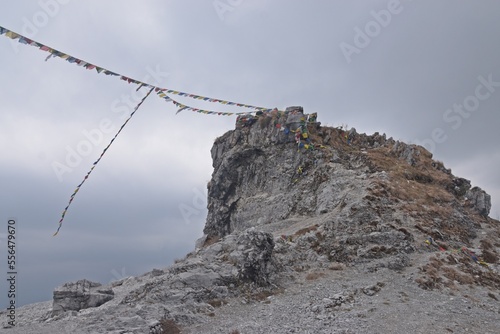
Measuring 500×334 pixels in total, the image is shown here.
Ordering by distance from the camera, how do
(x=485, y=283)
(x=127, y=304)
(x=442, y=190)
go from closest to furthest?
1. (x=127, y=304)
2. (x=485, y=283)
3. (x=442, y=190)

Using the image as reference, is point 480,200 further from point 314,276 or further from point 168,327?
point 168,327

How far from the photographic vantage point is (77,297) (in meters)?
26.3

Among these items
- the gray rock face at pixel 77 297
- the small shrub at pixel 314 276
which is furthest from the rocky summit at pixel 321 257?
the small shrub at pixel 314 276

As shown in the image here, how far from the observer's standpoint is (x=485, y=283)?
26250mm

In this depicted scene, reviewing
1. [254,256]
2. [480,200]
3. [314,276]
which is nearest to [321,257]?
[314,276]

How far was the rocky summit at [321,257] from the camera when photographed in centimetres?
2070

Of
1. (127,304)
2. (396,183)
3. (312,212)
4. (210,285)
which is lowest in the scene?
(127,304)

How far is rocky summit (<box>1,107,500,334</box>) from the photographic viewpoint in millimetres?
20703

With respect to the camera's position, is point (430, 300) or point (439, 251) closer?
point (430, 300)

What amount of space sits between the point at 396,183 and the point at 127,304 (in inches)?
1142

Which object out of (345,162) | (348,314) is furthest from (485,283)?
(345,162)

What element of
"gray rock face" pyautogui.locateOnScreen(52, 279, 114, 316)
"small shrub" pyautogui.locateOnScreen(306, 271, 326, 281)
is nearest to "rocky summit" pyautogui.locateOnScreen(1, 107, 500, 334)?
"gray rock face" pyautogui.locateOnScreen(52, 279, 114, 316)

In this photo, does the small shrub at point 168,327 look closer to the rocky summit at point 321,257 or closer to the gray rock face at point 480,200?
the rocky summit at point 321,257

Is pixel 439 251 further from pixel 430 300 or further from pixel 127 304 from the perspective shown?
pixel 127 304
